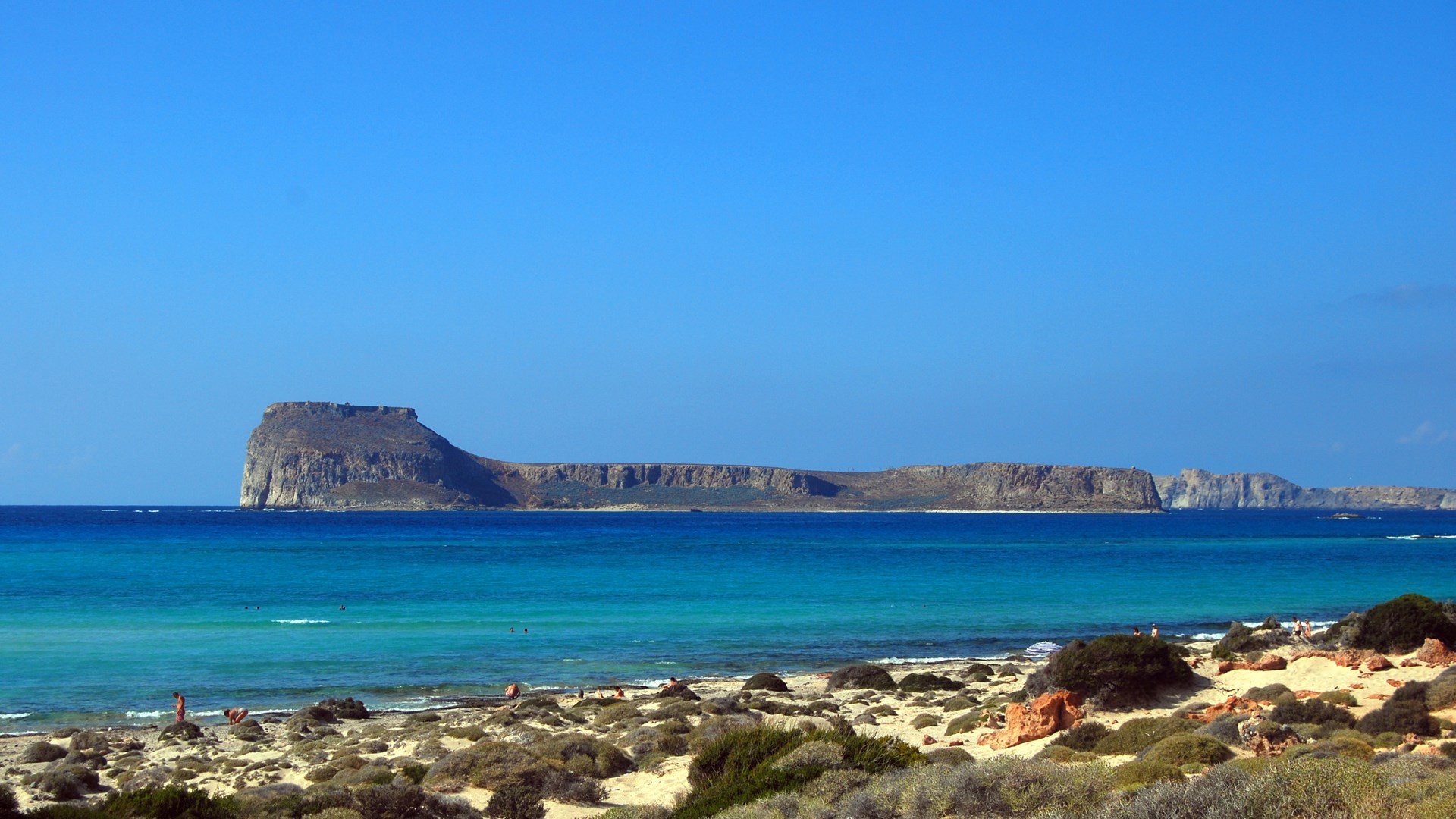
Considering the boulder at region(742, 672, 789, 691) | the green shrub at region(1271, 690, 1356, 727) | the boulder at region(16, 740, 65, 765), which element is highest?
the green shrub at region(1271, 690, 1356, 727)

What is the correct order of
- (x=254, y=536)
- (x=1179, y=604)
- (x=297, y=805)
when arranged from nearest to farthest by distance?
(x=297, y=805), (x=1179, y=604), (x=254, y=536)

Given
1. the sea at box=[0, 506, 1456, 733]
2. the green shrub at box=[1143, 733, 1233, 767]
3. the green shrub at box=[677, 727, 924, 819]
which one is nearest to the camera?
the green shrub at box=[677, 727, 924, 819]

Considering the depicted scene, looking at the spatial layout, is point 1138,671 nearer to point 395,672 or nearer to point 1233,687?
point 1233,687

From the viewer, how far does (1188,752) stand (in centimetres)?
1105

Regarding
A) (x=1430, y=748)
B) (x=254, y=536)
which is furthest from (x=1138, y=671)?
(x=254, y=536)

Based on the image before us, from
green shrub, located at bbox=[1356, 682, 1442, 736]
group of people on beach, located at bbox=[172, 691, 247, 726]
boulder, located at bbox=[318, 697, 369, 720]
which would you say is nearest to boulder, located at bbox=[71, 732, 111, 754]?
group of people on beach, located at bbox=[172, 691, 247, 726]

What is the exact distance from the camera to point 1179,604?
38.8 meters

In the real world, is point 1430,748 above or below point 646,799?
above

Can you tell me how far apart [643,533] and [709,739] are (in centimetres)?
8671

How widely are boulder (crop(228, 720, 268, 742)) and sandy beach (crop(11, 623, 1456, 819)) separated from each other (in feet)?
0.16

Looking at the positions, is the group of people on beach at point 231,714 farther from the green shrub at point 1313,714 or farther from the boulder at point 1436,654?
the boulder at point 1436,654

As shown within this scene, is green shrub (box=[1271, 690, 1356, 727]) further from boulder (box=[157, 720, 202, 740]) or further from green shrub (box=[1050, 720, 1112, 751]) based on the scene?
boulder (box=[157, 720, 202, 740])

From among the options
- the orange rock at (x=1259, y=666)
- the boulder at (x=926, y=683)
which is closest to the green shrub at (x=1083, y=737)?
the boulder at (x=926, y=683)

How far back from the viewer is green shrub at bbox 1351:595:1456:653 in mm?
20203
